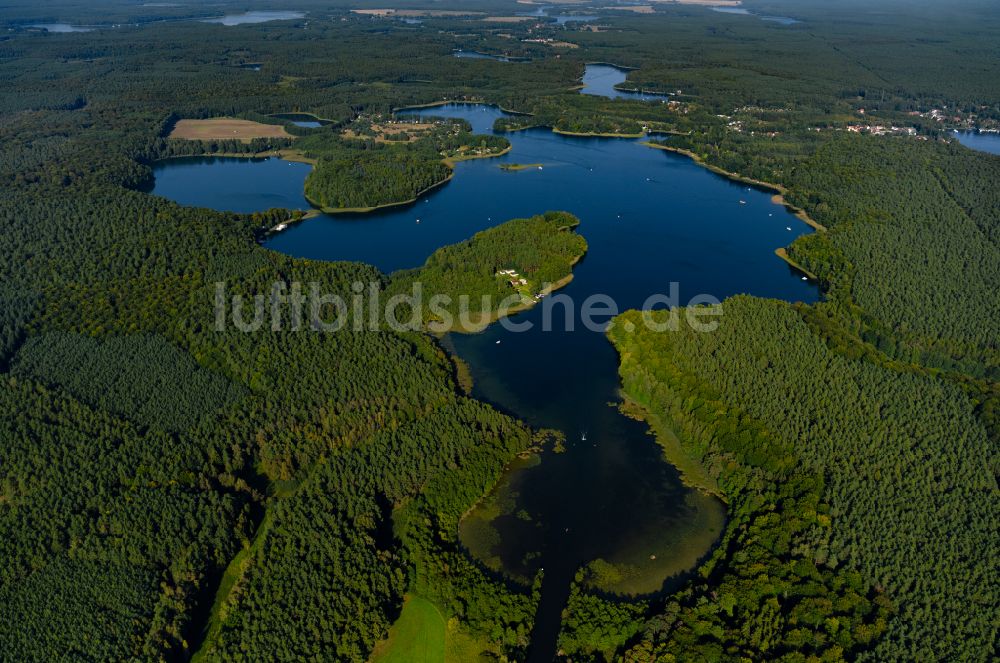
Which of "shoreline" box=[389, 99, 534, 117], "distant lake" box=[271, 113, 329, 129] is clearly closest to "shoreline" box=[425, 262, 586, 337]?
"distant lake" box=[271, 113, 329, 129]

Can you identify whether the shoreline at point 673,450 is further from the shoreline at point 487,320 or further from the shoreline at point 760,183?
the shoreline at point 760,183

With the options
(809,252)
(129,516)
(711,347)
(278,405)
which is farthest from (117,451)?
(809,252)

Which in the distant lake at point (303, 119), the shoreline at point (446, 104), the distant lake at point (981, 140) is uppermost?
the distant lake at point (981, 140)

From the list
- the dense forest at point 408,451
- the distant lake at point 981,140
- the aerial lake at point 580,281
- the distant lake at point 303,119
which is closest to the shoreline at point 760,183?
the aerial lake at point 580,281

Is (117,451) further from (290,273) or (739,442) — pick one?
(739,442)

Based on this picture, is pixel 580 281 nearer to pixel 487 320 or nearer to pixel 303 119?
pixel 487 320

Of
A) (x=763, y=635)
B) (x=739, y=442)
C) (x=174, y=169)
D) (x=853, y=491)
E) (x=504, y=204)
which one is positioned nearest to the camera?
(x=763, y=635)

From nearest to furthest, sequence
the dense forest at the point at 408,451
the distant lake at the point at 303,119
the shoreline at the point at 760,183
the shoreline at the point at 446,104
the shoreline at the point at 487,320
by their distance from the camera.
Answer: the dense forest at the point at 408,451 < the shoreline at the point at 487,320 < the shoreline at the point at 760,183 < the distant lake at the point at 303,119 < the shoreline at the point at 446,104
